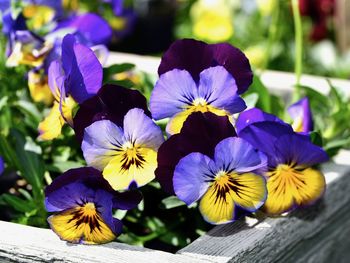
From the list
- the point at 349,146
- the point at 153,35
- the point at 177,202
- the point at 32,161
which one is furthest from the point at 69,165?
the point at 153,35

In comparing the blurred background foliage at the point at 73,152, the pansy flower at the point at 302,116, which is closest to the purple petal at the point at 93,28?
the blurred background foliage at the point at 73,152

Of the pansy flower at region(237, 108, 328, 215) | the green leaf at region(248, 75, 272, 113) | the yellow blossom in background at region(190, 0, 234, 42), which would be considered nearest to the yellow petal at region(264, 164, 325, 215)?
the pansy flower at region(237, 108, 328, 215)

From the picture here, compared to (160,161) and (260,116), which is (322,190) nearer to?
(260,116)

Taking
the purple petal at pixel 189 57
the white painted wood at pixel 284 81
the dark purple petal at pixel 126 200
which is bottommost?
the white painted wood at pixel 284 81

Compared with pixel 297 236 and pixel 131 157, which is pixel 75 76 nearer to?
pixel 131 157

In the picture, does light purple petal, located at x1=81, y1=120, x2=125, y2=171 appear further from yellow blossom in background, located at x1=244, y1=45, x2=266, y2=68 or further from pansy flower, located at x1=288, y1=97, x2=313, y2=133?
yellow blossom in background, located at x1=244, y1=45, x2=266, y2=68

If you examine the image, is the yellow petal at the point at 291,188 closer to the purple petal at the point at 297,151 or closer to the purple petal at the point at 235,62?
the purple petal at the point at 297,151
